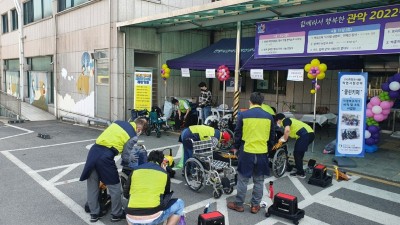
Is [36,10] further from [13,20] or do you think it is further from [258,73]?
[258,73]

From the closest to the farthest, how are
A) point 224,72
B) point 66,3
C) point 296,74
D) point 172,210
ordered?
point 172,210 → point 296,74 → point 224,72 → point 66,3

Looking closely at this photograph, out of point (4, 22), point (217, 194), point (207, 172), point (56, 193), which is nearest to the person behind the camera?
point (217, 194)

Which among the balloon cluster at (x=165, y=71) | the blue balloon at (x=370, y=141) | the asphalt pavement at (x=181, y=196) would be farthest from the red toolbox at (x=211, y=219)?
the balloon cluster at (x=165, y=71)

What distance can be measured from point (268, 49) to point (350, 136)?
3781mm

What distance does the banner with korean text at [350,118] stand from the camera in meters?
8.26

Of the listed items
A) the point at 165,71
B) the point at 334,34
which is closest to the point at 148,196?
the point at 334,34

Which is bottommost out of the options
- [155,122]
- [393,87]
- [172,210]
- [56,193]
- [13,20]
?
[56,193]

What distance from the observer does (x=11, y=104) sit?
1811 cm

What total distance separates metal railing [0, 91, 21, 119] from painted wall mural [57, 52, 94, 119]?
212 cm

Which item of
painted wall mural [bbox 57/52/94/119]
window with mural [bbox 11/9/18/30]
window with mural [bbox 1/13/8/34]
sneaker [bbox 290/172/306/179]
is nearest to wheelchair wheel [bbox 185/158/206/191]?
sneaker [bbox 290/172/306/179]

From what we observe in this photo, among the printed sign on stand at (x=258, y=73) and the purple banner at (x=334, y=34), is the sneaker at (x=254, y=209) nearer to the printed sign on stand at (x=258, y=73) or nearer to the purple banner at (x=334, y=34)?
the purple banner at (x=334, y=34)

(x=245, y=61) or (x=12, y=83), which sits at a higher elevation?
(x=245, y=61)

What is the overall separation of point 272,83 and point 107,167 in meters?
11.0

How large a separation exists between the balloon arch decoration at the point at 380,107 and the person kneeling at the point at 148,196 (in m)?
7.54
